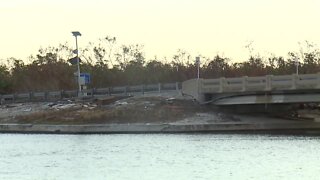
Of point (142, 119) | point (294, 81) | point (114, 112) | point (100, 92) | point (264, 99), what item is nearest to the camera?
point (294, 81)

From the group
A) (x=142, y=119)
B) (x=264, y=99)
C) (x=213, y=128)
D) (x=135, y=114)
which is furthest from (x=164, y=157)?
(x=135, y=114)

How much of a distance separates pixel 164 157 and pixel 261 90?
75.3 feet

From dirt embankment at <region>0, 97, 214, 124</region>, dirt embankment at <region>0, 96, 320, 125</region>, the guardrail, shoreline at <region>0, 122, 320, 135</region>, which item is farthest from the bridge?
the guardrail

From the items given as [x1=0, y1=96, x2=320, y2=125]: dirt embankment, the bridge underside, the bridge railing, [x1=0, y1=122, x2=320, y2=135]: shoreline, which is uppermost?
the bridge railing

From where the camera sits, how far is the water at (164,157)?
29.7 meters

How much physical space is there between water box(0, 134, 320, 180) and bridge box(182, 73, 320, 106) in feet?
21.4

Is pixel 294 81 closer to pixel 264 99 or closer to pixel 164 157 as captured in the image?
pixel 264 99

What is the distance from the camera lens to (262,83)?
57.7m

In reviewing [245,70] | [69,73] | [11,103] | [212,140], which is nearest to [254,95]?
[212,140]

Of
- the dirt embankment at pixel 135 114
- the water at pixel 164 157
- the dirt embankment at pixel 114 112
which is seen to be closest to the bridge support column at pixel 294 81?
the dirt embankment at pixel 135 114

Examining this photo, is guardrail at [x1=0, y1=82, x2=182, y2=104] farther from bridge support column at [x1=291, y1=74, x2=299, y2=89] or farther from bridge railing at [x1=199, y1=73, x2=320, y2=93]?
bridge support column at [x1=291, y1=74, x2=299, y2=89]

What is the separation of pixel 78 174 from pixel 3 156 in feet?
37.4

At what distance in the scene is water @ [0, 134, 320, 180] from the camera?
29734mm

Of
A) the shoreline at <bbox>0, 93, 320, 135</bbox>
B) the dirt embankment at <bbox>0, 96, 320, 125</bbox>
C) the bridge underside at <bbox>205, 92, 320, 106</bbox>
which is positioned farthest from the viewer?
the dirt embankment at <bbox>0, 96, 320, 125</bbox>
